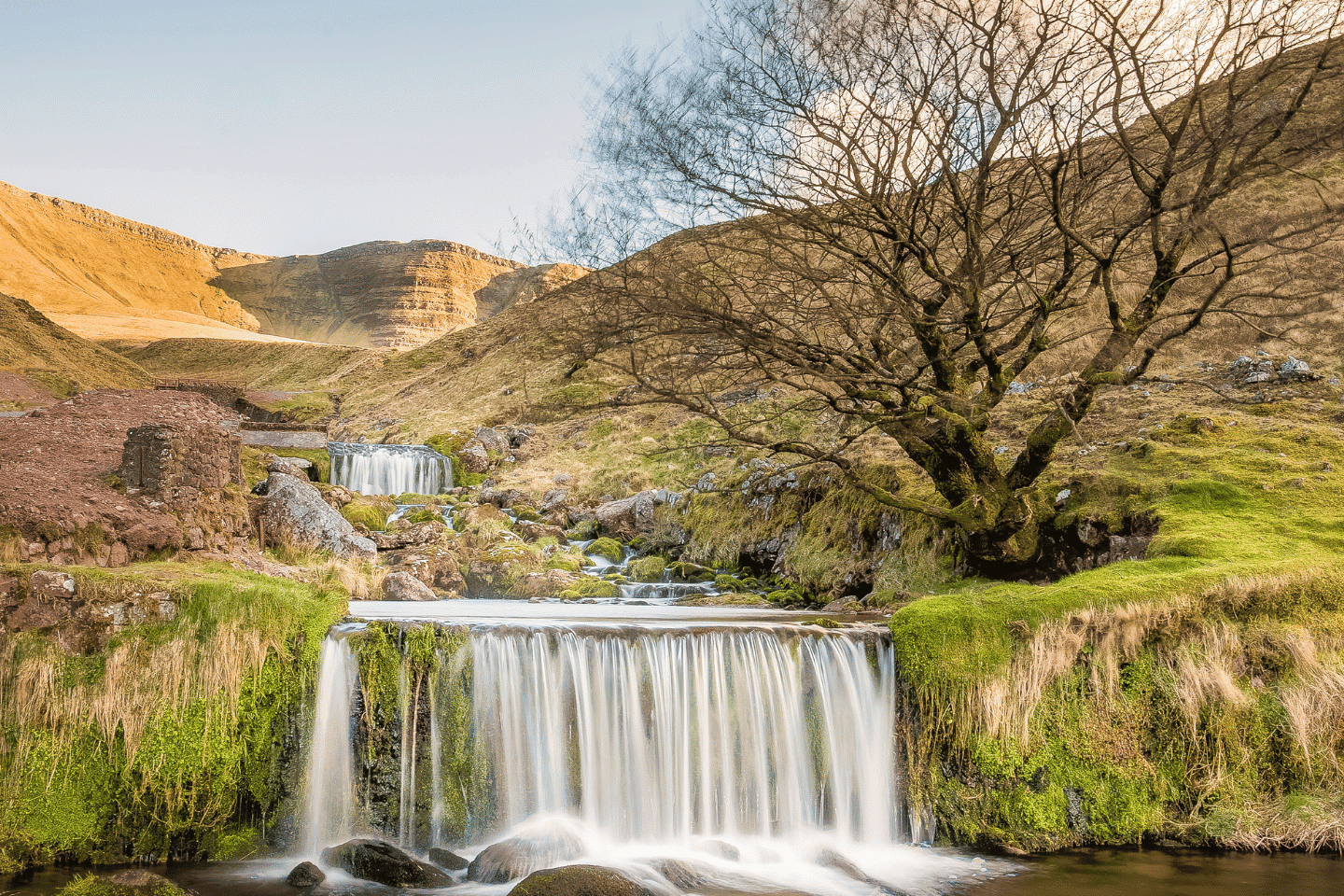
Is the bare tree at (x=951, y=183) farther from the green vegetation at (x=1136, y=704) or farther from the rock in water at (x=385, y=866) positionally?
the rock in water at (x=385, y=866)

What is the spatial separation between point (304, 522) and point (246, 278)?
174 metres

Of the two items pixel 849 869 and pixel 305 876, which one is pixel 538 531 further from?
pixel 849 869

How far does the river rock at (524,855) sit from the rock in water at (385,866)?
0.96 feet

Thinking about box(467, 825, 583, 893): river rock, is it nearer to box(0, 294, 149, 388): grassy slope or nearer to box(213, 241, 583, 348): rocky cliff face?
box(0, 294, 149, 388): grassy slope

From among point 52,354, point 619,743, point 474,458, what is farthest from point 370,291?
point 619,743

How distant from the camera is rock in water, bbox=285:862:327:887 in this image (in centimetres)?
635

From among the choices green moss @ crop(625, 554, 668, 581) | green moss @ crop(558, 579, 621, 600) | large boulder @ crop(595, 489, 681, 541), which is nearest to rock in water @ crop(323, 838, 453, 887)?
green moss @ crop(558, 579, 621, 600)

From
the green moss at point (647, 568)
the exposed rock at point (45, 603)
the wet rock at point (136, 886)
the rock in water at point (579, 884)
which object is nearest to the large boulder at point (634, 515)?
the green moss at point (647, 568)

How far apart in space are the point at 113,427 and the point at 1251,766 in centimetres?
1605

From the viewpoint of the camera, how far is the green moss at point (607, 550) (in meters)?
16.9

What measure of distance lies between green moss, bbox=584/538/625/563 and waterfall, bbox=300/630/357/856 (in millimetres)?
9540

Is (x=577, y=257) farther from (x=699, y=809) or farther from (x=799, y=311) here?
(x=699, y=809)

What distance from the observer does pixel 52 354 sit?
3123 cm

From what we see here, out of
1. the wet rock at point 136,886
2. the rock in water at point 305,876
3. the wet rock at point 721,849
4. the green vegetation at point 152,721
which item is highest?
the green vegetation at point 152,721
